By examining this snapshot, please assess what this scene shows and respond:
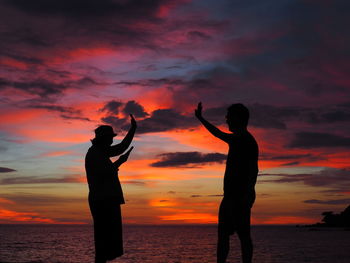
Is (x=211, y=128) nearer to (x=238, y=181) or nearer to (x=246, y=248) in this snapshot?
(x=238, y=181)

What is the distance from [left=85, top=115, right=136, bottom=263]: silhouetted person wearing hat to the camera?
22.6 feet

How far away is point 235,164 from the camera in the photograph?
6426 millimetres

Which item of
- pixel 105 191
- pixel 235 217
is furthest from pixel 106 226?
pixel 235 217

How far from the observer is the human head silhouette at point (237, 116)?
6.52 m

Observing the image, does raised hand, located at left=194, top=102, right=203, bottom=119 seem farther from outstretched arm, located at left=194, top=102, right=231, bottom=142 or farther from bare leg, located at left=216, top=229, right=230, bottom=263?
bare leg, located at left=216, top=229, right=230, bottom=263

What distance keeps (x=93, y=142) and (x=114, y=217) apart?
1.19m

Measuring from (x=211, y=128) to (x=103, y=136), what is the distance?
5.76ft

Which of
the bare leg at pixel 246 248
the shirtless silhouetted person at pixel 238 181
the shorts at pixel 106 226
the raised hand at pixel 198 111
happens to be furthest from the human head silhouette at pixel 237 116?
the shorts at pixel 106 226

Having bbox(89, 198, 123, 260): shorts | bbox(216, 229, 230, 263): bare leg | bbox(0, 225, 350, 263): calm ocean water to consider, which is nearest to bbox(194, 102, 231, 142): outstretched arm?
bbox(216, 229, 230, 263): bare leg

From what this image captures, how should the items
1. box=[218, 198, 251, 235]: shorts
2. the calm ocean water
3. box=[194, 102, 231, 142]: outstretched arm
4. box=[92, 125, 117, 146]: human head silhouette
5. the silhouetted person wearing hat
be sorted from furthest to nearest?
1. the calm ocean water
2. box=[92, 125, 117, 146]: human head silhouette
3. the silhouetted person wearing hat
4. box=[218, 198, 251, 235]: shorts
5. box=[194, 102, 231, 142]: outstretched arm

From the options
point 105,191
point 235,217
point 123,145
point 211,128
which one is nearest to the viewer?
point 211,128

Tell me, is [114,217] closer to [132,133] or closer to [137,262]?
[132,133]

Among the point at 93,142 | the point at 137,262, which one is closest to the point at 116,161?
the point at 93,142

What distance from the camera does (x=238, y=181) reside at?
6410 mm
